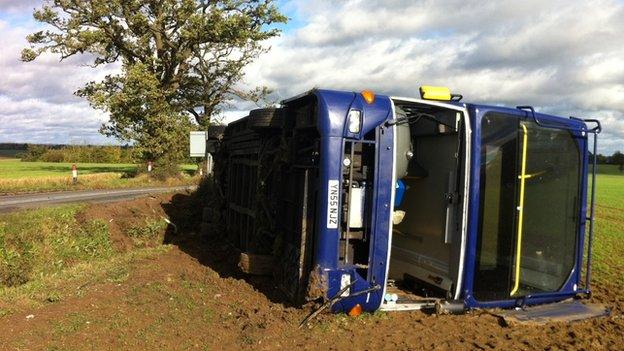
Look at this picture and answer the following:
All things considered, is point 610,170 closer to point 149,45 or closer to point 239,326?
point 149,45

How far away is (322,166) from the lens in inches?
203

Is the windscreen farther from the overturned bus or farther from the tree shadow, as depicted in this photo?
the tree shadow

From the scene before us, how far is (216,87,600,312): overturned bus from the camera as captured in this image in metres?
5.21

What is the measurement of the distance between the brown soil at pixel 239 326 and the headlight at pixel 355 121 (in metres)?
A: 1.82

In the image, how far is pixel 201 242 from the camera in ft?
32.3

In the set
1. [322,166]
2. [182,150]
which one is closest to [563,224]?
[322,166]

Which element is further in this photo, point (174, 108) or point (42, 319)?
point (174, 108)

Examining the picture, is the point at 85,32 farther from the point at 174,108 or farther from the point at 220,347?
the point at 220,347

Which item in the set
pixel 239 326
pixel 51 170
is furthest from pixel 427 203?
pixel 51 170

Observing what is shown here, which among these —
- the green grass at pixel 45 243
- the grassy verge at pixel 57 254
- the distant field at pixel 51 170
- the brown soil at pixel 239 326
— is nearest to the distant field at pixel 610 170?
the distant field at pixel 51 170

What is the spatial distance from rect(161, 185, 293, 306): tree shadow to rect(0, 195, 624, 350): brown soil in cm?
6

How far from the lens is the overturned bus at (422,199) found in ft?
17.1

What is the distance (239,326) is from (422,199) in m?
2.57

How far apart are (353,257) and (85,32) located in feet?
81.7
